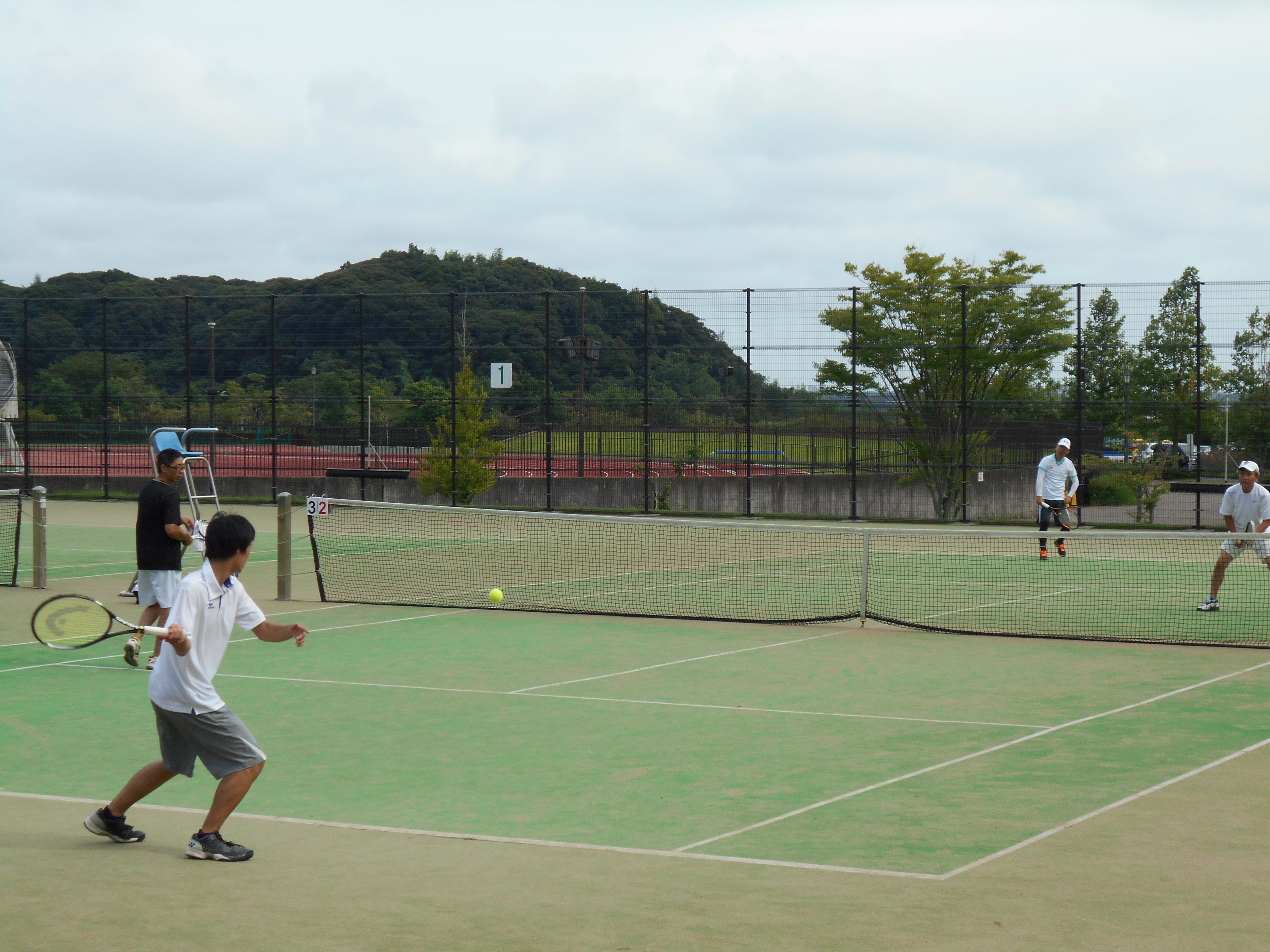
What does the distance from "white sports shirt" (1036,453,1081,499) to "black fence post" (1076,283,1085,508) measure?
6.25 meters

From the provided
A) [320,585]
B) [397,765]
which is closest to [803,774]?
[397,765]

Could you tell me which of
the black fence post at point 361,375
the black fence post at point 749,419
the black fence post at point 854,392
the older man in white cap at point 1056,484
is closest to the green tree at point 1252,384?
the black fence post at point 854,392

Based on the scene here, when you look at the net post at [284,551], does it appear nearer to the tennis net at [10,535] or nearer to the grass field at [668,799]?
the grass field at [668,799]

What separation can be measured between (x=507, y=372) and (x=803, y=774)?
2187 centimetres

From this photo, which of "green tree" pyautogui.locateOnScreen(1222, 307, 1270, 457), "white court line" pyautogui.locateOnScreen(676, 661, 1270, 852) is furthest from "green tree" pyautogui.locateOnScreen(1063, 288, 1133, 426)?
"white court line" pyautogui.locateOnScreen(676, 661, 1270, 852)

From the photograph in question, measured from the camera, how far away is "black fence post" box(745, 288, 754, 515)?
24922mm

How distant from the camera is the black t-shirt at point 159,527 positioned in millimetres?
9453

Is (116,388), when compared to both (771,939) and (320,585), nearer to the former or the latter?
(320,585)

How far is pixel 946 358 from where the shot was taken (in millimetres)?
24500

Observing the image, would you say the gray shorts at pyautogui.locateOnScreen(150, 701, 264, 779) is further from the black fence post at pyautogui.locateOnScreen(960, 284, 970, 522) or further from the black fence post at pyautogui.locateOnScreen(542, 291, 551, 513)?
the black fence post at pyautogui.locateOnScreen(542, 291, 551, 513)

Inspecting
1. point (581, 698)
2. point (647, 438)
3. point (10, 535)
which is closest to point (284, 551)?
point (581, 698)

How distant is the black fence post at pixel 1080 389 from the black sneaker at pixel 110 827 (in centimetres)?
2065

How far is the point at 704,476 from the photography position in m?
25.9

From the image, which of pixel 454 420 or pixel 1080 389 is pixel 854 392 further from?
pixel 454 420
